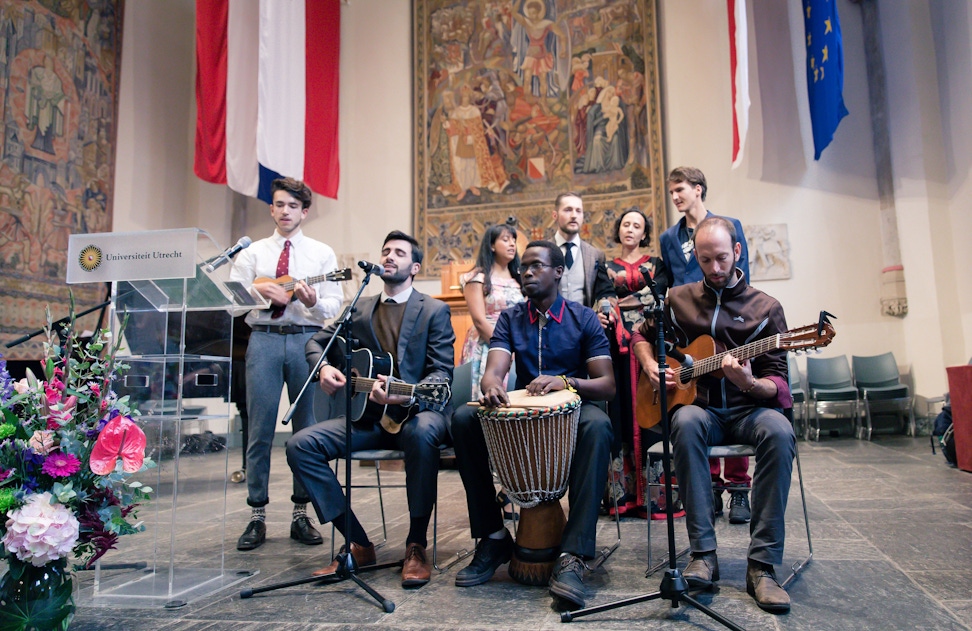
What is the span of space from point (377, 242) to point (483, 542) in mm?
6783

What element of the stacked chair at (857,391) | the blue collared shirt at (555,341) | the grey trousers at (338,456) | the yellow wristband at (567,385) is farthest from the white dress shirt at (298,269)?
the stacked chair at (857,391)

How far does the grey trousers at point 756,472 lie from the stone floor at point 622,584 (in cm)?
20

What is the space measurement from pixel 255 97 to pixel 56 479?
725 centimetres

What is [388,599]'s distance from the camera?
2.49 m

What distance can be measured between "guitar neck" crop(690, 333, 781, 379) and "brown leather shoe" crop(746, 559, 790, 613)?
72 cm

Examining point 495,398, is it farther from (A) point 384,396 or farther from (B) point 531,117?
(B) point 531,117

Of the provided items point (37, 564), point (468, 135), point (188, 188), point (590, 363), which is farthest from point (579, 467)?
point (188, 188)

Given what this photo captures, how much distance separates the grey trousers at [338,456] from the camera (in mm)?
2838

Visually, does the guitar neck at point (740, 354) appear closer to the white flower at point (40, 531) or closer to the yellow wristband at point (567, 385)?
the yellow wristband at point (567, 385)

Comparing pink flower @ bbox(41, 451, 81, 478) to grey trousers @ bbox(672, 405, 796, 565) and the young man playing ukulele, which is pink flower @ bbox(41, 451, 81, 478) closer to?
the young man playing ukulele

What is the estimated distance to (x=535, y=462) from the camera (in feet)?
8.60

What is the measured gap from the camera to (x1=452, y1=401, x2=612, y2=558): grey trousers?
8.44ft

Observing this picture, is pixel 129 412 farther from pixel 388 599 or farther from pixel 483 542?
pixel 483 542

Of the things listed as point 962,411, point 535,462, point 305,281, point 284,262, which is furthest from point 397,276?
point 962,411
